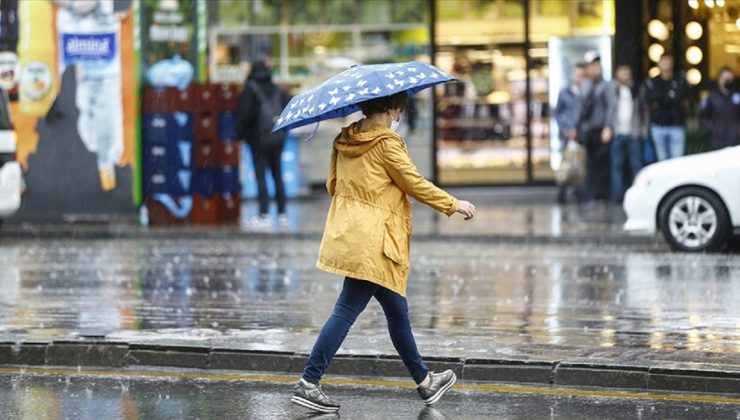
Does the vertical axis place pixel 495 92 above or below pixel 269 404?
above

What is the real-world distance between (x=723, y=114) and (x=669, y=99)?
2.48ft

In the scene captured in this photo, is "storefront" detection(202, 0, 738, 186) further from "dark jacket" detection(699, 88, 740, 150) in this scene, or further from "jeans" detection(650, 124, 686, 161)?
"dark jacket" detection(699, 88, 740, 150)

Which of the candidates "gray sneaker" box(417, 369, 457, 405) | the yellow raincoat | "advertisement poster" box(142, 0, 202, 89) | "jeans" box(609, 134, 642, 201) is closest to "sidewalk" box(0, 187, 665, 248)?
"jeans" box(609, 134, 642, 201)

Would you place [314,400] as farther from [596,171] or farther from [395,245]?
[596,171]

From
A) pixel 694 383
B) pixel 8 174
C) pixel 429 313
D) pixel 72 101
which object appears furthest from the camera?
pixel 72 101

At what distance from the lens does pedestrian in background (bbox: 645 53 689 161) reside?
2122 centimetres

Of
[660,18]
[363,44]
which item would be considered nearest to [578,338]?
[660,18]

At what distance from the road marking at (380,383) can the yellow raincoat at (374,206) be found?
101 cm

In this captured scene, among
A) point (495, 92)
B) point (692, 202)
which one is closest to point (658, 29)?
point (495, 92)

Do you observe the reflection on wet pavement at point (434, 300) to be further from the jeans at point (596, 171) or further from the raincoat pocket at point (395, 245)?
the jeans at point (596, 171)

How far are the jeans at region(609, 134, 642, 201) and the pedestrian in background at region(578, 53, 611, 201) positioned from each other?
0.61 ft

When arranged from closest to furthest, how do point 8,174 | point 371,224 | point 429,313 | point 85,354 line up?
point 371,224 < point 85,354 < point 429,313 < point 8,174

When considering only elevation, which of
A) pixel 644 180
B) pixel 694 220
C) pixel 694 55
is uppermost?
pixel 694 55

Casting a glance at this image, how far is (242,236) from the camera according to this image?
62.7 feet
